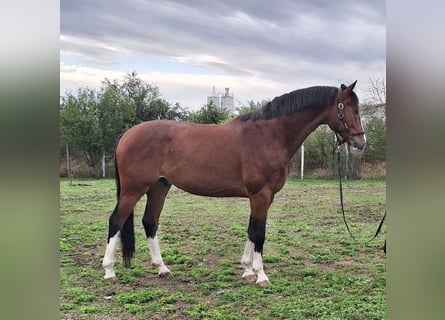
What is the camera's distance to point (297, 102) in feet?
7.17

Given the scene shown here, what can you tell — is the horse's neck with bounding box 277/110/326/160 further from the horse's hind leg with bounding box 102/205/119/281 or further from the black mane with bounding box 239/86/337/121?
the horse's hind leg with bounding box 102/205/119/281

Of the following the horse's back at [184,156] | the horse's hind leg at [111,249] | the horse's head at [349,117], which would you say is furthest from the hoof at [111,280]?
the horse's head at [349,117]

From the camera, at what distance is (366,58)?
2115 mm

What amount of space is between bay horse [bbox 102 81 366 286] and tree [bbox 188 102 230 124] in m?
0.05

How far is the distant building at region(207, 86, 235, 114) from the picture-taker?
86.9 inches

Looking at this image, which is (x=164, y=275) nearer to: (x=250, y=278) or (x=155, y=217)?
(x=155, y=217)

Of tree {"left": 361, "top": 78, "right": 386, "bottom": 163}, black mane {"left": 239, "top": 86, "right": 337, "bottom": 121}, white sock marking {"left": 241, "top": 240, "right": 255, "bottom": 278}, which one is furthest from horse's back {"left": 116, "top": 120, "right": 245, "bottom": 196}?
tree {"left": 361, "top": 78, "right": 386, "bottom": 163}

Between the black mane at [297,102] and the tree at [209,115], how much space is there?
0.15 meters

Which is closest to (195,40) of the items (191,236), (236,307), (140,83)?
(140,83)

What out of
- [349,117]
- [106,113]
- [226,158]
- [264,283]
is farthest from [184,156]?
[349,117]

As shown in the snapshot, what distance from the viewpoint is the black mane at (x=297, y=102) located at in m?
2.16
